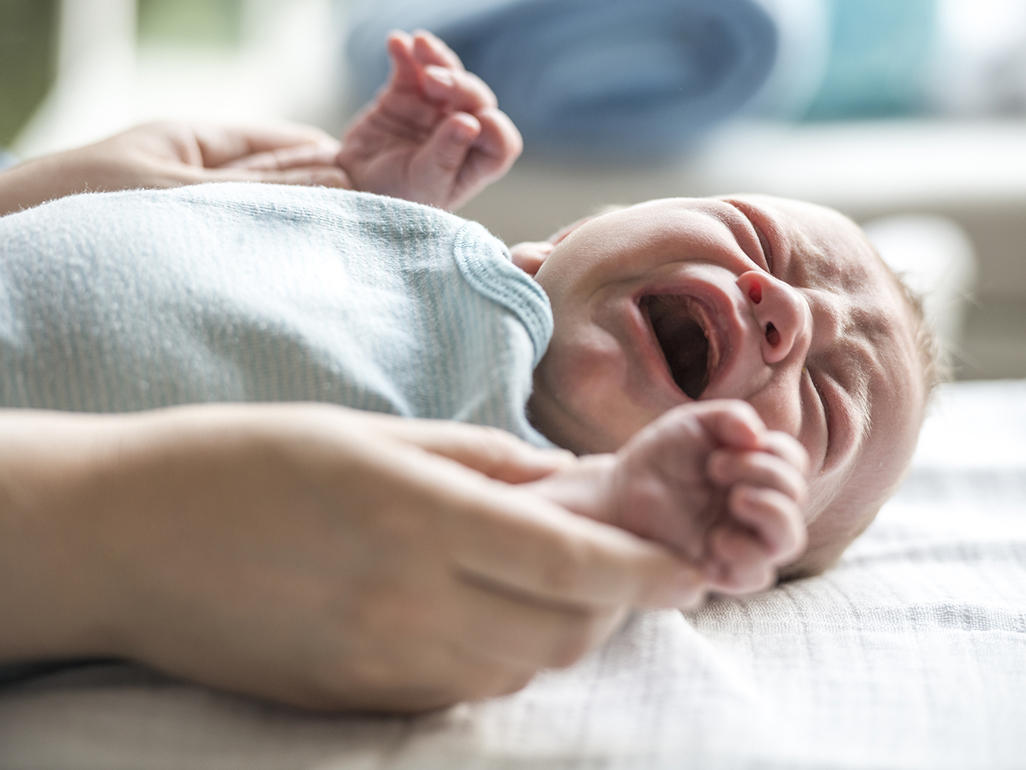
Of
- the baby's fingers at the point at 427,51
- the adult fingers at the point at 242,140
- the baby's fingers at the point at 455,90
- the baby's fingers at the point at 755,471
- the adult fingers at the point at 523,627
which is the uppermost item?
the baby's fingers at the point at 755,471

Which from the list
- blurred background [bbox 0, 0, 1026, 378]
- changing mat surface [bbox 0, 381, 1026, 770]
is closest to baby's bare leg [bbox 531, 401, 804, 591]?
changing mat surface [bbox 0, 381, 1026, 770]

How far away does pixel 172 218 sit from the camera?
734 mm

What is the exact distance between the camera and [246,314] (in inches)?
25.9

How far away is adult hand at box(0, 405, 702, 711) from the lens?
18.7 inches

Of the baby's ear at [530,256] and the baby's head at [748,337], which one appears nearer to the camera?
the baby's head at [748,337]

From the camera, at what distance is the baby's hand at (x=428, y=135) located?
1.03m

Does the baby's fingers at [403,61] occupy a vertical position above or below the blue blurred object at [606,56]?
above

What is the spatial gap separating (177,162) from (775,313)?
616 millimetres

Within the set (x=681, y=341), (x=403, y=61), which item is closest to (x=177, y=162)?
(x=403, y=61)

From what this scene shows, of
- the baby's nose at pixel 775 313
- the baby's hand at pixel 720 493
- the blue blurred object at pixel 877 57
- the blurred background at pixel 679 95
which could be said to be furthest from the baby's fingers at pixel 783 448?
the blue blurred object at pixel 877 57

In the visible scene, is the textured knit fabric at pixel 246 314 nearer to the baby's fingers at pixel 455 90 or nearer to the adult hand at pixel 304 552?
the adult hand at pixel 304 552

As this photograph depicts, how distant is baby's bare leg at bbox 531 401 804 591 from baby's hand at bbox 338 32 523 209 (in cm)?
58

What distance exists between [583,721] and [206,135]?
75cm

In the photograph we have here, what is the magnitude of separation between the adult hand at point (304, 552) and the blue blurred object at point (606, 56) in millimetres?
1343
